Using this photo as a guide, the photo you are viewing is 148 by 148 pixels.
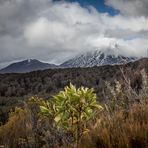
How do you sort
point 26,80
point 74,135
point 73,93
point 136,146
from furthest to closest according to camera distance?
point 26,80 → point 74,135 → point 73,93 → point 136,146

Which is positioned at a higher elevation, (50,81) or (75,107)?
(50,81)

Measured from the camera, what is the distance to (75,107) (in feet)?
15.2

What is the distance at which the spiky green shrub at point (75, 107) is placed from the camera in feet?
15.1

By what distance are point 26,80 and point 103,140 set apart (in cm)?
7071

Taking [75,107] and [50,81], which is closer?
[75,107]

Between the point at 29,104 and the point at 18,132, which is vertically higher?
the point at 29,104

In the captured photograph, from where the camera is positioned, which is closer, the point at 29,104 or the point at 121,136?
the point at 121,136

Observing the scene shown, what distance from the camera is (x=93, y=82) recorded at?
197 ft

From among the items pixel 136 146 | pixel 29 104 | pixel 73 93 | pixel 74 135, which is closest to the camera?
pixel 136 146

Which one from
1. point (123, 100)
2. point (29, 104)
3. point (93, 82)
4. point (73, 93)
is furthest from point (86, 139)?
point (93, 82)

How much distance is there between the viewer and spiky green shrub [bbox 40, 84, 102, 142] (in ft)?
15.1

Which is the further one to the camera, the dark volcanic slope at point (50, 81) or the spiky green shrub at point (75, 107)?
the dark volcanic slope at point (50, 81)

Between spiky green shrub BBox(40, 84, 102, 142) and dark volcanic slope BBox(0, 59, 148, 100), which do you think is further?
dark volcanic slope BBox(0, 59, 148, 100)

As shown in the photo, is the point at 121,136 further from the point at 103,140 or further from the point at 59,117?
the point at 59,117
